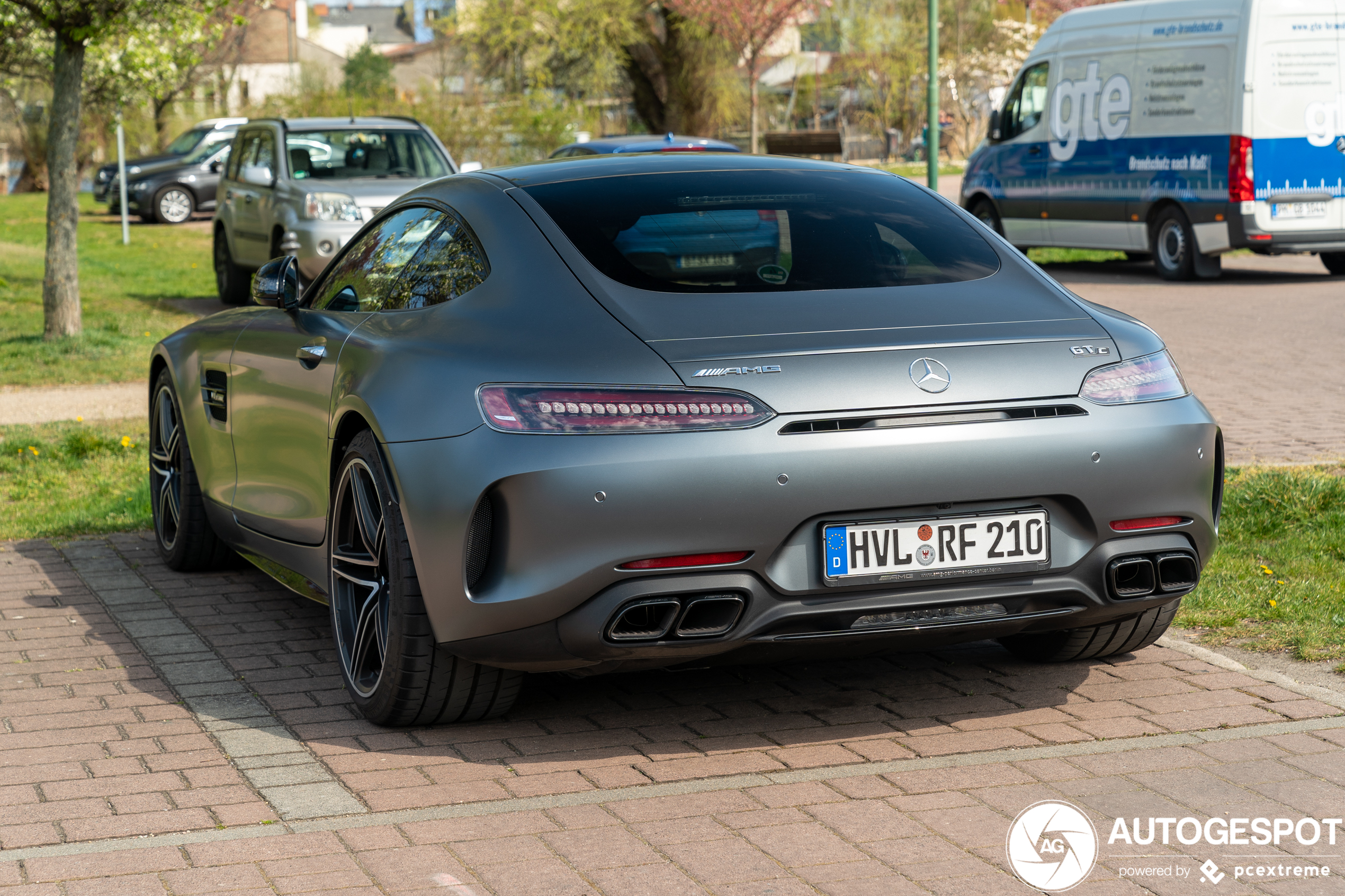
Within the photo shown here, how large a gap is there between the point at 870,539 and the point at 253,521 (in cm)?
250

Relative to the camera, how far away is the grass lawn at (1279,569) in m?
5.18

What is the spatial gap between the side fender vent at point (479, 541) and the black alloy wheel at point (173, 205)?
29.4 metres

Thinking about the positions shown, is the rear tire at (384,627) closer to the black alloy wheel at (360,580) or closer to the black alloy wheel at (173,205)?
the black alloy wheel at (360,580)

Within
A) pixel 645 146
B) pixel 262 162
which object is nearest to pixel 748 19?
pixel 262 162

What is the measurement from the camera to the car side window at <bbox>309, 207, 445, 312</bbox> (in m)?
4.93

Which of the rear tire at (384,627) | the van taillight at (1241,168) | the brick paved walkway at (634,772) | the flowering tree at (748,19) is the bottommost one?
the brick paved walkway at (634,772)

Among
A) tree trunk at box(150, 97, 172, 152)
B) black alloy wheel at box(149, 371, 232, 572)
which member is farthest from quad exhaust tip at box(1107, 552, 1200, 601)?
tree trunk at box(150, 97, 172, 152)

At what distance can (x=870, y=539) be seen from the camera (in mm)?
3902

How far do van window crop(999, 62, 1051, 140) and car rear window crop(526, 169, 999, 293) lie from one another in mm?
15650

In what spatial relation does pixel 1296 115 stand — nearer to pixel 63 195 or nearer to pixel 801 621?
pixel 63 195

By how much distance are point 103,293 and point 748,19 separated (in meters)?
19.3

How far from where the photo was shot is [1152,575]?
13.7 ft

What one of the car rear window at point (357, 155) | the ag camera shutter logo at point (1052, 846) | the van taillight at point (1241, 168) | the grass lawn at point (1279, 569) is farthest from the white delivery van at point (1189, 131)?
the ag camera shutter logo at point (1052, 846)

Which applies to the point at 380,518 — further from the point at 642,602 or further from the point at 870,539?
the point at 870,539
